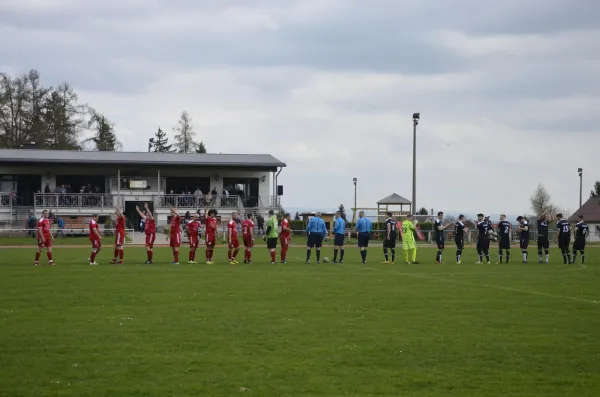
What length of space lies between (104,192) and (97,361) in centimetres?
5647

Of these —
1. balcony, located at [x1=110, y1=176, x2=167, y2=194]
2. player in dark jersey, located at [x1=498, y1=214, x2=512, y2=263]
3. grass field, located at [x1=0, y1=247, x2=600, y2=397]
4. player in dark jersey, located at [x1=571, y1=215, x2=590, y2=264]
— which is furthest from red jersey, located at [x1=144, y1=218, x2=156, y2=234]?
balcony, located at [x1=110, y1=176, x2=167, y2=194]

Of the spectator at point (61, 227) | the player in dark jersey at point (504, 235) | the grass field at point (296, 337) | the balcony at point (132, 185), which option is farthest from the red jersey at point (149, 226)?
the balcony at point (132, 185)

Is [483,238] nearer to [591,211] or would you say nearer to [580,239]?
[580,239]

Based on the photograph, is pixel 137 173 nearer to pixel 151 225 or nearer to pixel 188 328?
pixel 151 225

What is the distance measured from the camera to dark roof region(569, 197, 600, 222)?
9012cm

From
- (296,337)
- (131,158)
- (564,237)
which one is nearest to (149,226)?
(564,237)

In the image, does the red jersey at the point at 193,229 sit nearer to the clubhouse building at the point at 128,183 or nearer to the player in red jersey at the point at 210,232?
the player in red jersey at the point at 210,232

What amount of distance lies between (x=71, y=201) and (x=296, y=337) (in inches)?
2037

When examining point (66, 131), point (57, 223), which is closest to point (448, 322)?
point (57, 223)

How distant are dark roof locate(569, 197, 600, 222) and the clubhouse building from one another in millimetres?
40639

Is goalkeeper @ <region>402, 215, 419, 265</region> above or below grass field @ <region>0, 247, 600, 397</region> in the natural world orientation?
above

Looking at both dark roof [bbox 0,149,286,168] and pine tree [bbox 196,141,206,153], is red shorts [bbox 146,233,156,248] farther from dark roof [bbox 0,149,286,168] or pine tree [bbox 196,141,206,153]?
pine tree [bbox 196,141,206,153]

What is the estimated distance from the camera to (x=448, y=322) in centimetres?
1454

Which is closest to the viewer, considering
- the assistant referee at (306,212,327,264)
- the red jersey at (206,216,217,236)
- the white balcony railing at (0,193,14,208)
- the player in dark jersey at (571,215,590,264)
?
the red jersey at (206,216,217,236)
